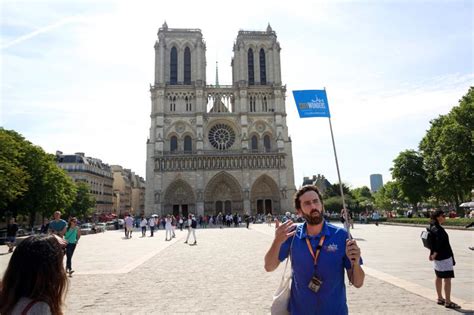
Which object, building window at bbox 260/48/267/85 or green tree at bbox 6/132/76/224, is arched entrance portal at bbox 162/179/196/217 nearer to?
green tree at bbox 6/132/76/224

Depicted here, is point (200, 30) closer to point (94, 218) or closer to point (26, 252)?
point (94, 218)

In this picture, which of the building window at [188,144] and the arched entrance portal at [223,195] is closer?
the arched entrance portal at [223,195]

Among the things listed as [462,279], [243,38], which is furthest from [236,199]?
[462,279]

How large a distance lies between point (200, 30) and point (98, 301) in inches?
2031

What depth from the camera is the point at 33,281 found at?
2.16 metres

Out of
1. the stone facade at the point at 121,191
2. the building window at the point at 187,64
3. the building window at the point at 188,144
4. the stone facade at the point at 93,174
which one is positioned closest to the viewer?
the building window at the point at 188,144

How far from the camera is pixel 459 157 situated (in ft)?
86.0

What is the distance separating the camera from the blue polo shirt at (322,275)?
291 cm

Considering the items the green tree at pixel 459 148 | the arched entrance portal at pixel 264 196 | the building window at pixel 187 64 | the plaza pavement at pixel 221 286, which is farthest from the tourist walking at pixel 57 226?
the building window at pixel 187 64

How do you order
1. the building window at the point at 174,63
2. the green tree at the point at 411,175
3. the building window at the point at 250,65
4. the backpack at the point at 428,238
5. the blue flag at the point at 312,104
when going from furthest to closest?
the building window at the point at 250,65 → the building window at the point at 174,63 → the green tree at the point at 411,175 → the backpack at the point at 428,238 → the blue flag at the point at 312,104

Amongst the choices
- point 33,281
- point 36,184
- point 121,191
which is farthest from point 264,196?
point 33,281

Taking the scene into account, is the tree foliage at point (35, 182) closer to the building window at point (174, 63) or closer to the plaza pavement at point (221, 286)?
the plaza pavement at point (221, 286)

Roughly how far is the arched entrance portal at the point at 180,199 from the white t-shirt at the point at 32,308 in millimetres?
47143

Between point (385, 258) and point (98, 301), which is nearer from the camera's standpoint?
point (98, 301)
